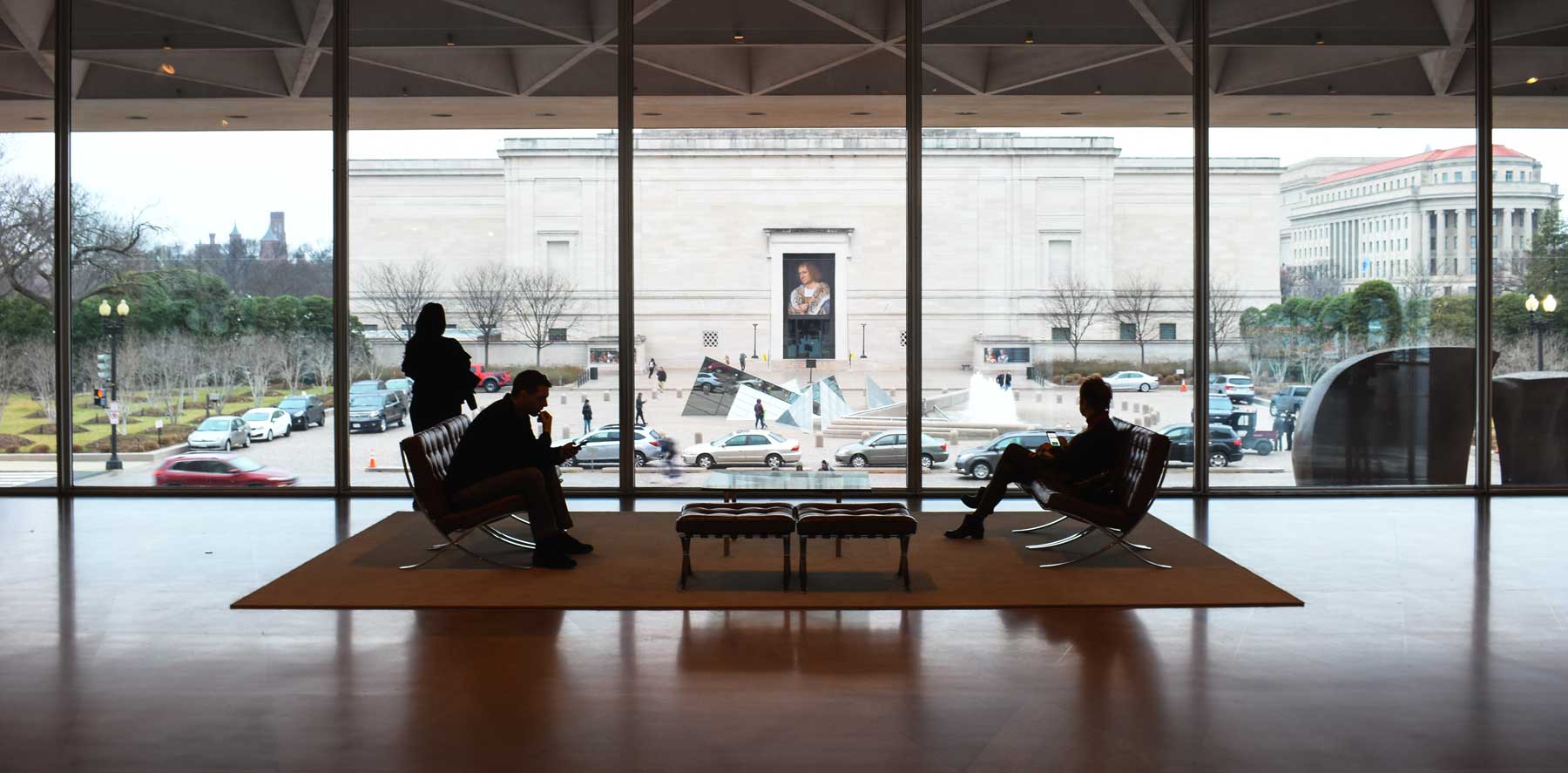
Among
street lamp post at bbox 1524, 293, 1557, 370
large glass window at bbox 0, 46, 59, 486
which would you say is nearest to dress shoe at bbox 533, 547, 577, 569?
large glass window at bbox 0, 46, 59, 486

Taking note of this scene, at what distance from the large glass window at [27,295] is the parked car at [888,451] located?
6.11m

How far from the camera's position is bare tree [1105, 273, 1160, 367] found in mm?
9219

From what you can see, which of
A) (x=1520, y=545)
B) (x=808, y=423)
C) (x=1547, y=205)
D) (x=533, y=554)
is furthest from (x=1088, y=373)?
(x=533, y=554)

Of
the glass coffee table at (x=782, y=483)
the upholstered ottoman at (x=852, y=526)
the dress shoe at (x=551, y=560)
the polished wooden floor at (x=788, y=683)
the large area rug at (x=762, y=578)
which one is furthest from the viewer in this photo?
the glass coffee table at (x=782, y=483)

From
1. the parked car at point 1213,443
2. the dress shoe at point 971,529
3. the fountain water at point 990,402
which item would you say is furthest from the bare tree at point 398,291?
the parked car at point 1213,443

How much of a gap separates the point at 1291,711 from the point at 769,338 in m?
5.77

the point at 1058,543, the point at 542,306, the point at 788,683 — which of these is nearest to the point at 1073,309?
the point at 1058,543

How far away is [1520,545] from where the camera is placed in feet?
23.3

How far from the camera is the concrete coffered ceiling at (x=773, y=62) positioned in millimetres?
9156

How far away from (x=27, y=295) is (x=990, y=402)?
7441 mm

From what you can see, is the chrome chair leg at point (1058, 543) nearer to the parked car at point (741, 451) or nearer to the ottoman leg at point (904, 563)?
the ottoman leg at point (904, 563)

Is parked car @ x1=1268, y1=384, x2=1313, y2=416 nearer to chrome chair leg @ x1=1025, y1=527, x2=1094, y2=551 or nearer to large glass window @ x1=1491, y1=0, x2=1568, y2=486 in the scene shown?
large glass window @ x1=1491, y1=0, x2=1568, y2=486

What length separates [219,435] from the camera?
922cm

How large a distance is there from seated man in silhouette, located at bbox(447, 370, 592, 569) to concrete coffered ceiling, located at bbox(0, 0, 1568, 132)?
360cm
